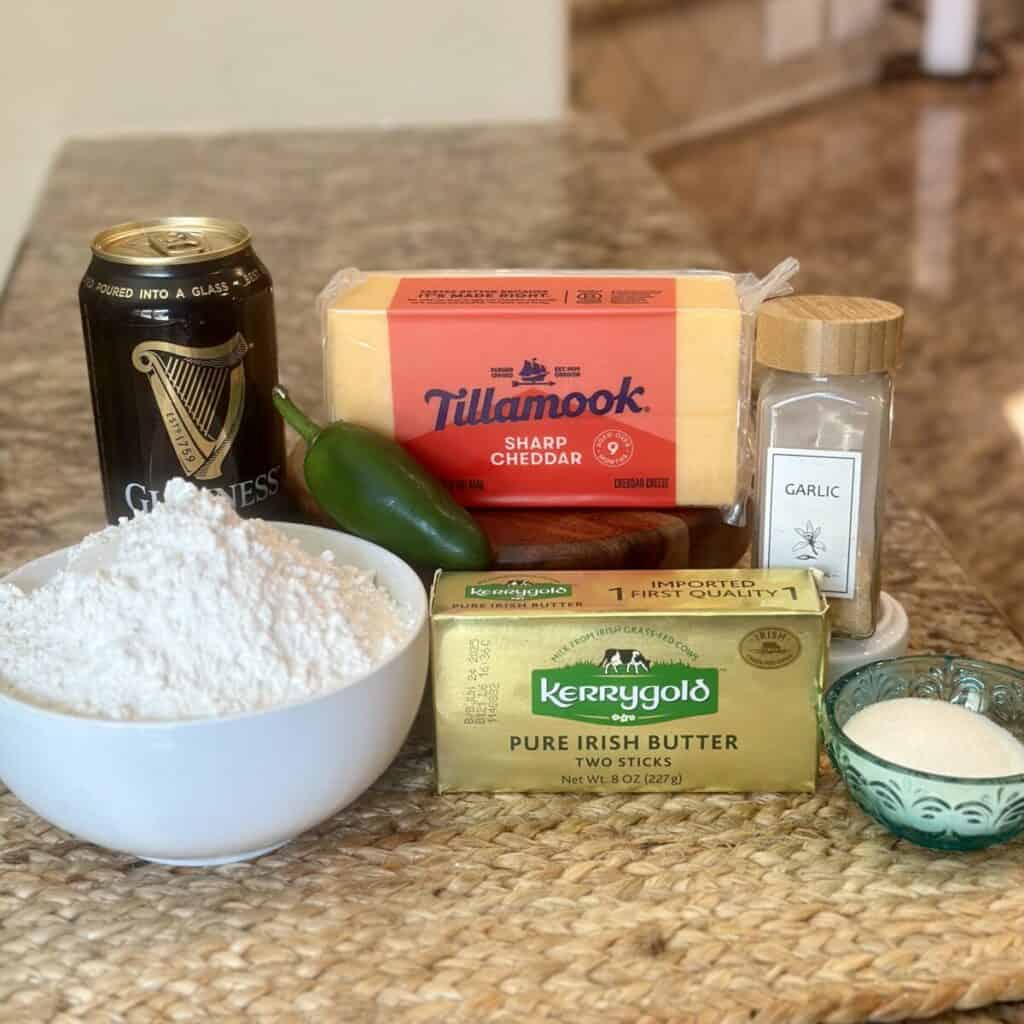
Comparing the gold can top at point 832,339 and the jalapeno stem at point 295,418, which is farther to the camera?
the jalapeno stem at point 295,418

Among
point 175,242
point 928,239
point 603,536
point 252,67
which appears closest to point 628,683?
point 603,536

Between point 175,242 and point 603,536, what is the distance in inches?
13.0

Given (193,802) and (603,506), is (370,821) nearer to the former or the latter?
(193,802)

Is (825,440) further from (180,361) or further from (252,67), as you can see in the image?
(252,67)

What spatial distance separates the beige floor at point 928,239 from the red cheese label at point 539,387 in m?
1.03

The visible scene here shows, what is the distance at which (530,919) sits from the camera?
0.73 m

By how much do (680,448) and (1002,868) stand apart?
33 cm


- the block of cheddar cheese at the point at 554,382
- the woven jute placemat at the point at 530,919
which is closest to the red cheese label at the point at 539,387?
the block of cheddar cheese at the point at 554,382

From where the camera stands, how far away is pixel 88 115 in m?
2.29

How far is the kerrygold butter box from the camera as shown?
0.79 meters

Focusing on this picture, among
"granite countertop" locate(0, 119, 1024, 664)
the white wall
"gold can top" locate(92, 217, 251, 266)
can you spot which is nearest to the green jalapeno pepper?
"gold can top" locate(92, 217, 251, 266)

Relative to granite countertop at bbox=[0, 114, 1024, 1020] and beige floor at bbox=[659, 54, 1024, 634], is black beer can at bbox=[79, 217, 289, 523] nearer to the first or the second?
granite countertop at bbox=[0, 114, 1024, 1020]

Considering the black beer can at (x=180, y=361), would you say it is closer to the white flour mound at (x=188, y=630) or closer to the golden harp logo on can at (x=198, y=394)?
the golden harp logo on can at (x=198, y=394)

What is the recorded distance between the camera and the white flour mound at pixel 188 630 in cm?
70
